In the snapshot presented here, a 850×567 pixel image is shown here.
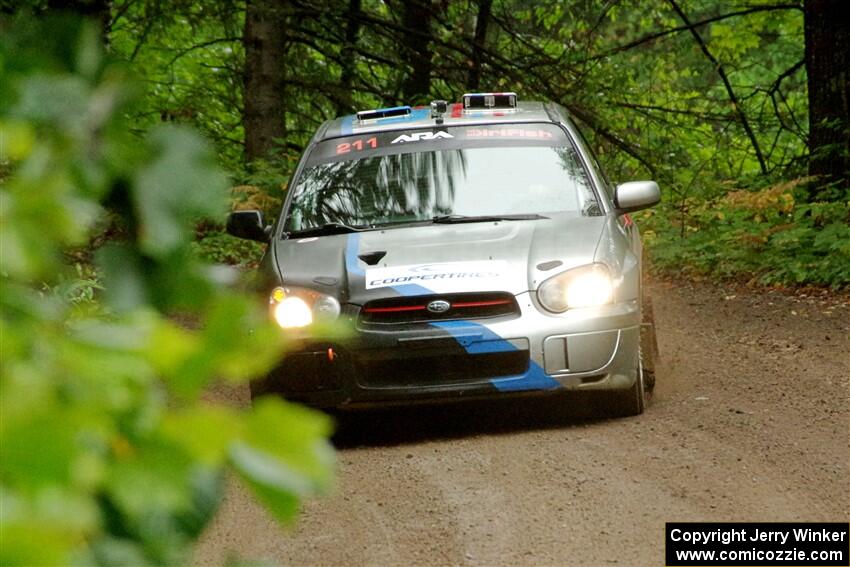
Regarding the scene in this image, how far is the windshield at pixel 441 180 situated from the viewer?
23.3ft

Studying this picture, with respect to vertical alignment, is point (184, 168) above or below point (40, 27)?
below

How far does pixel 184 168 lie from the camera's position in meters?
0.95

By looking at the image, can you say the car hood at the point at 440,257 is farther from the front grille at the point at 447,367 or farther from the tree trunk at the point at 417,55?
the tree trunk at the point at 417,55

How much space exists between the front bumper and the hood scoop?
Result: 15.5 inches

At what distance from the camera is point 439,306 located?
605 centimetres

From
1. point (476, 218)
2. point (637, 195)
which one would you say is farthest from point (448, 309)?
point (637, 195)

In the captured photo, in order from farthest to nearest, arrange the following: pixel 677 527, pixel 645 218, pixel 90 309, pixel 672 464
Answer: pixel 645 218, pixel 672 464, pixel 677 527, pixel 90 309

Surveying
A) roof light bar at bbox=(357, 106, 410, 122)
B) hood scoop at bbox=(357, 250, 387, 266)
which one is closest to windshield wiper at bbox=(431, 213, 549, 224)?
hood scoop at bbox=(357, 250, 387, 266)

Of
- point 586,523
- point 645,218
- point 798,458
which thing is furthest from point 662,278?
point 586,523

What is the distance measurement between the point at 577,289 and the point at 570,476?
3.98 feet

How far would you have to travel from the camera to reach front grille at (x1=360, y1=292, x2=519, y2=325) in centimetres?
606

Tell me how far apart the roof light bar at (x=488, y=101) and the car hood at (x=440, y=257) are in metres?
1.70

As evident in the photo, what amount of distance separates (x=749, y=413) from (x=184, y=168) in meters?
5.83

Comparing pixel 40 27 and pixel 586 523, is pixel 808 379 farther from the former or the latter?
pixel 40 27
